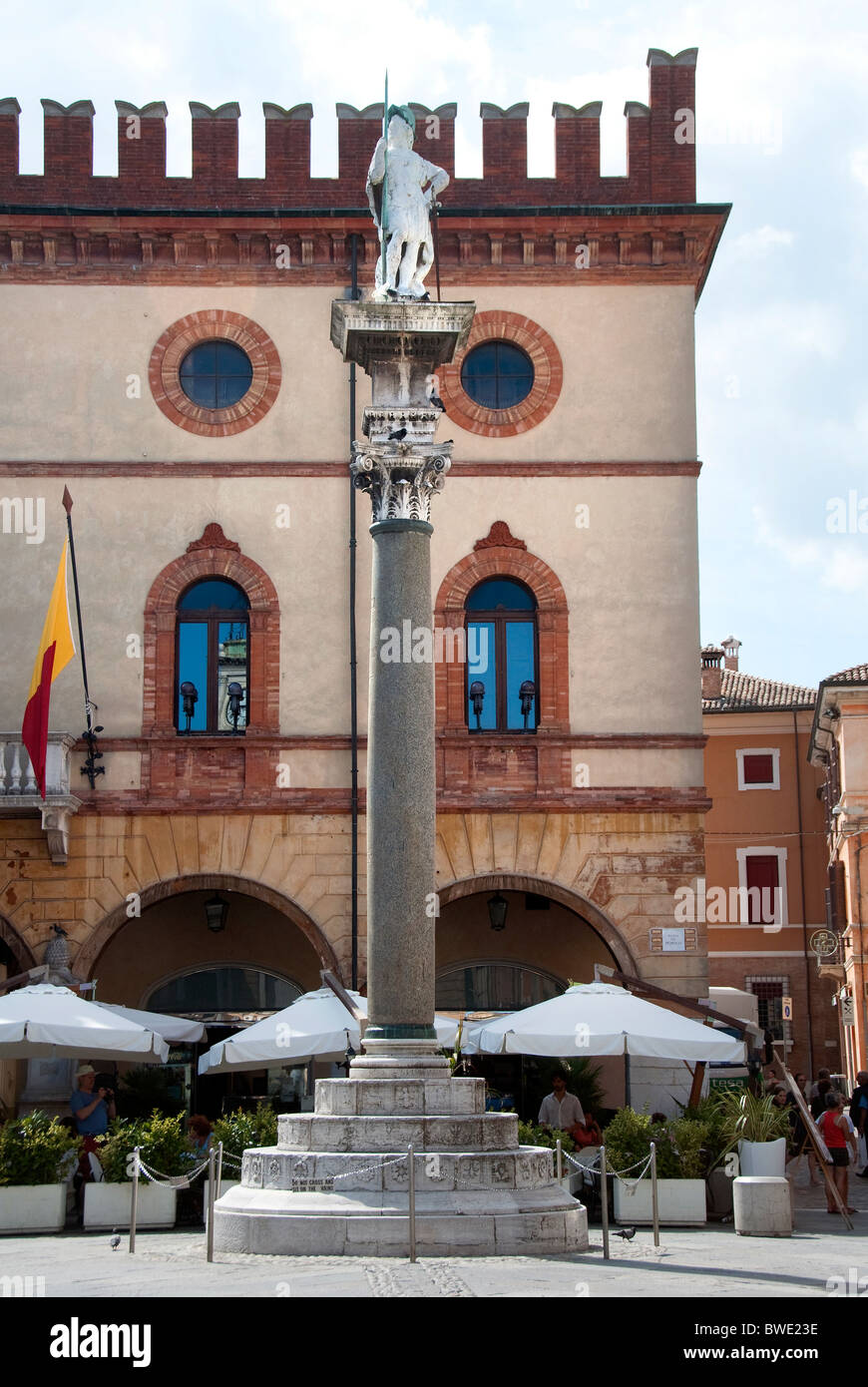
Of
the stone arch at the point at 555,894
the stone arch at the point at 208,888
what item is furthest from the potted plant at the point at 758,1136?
the stone arch at the point at 208,888

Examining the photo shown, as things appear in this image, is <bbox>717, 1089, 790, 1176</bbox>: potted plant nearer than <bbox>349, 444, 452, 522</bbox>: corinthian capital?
No

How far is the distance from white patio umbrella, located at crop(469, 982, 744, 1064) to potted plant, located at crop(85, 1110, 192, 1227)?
3.54m

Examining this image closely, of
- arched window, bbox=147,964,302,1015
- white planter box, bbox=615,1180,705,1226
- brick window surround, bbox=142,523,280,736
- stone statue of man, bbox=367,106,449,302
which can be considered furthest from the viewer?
arched window, bbox=147,964,302,1015

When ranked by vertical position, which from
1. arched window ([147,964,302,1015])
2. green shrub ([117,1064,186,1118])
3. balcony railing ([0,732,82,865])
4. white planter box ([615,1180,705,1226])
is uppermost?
balcony railing ([0,732,82,865])

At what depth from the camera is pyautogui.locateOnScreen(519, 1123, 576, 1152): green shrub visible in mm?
17047

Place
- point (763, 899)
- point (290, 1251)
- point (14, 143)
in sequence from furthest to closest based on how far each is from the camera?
1. point (763, 899)
2. point (14, 143)
3. point (290, 1251)

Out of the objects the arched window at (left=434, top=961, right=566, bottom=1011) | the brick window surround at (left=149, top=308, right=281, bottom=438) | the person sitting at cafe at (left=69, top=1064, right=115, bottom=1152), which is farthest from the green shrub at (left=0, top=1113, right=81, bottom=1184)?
the brick window surround at (left=149, top=308, right=281, bottom=438)

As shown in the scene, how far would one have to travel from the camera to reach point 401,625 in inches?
577

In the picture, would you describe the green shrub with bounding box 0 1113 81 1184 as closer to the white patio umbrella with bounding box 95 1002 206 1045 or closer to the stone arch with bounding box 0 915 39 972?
the white patio umbrella with bounding box 95 1002 206 1045

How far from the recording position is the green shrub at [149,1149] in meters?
17.2

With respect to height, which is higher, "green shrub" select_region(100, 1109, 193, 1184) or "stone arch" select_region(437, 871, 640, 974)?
"stone arch" select_region(437, 871, 640, 974)
